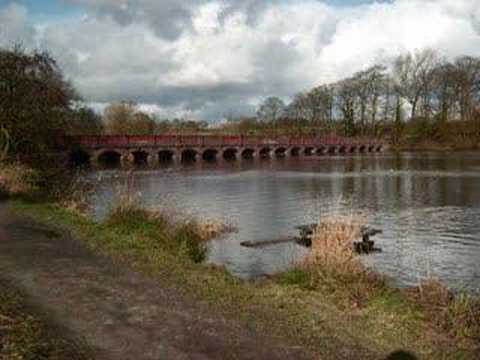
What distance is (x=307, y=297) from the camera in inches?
359

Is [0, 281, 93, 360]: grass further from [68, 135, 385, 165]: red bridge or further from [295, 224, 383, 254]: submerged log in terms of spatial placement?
[68, 135, 385, 165]: red bridge

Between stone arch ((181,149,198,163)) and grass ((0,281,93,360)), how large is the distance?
69100 mm

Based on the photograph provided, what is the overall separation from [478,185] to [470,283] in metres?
23.2

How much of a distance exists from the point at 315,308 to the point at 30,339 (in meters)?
3.82

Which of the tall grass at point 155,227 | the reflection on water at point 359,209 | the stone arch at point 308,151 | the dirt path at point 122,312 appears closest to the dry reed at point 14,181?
the reflection on water at point 359,209

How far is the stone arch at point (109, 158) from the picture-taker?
67869 millimetres

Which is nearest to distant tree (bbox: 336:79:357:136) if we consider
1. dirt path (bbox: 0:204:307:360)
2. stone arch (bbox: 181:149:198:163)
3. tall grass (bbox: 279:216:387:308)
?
stone arch (bbox: 181:149:198:163)

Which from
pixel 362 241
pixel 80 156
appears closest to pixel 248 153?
pixel 80 156

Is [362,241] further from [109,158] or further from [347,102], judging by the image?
[347,102]

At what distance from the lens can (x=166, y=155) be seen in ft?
259

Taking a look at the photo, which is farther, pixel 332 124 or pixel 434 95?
pixel 332 124

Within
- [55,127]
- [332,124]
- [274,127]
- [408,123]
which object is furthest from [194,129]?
[55,127]

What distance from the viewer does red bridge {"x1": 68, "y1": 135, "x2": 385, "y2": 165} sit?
6669cm

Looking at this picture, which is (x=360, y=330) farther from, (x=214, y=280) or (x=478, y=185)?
(x=478, y=185)
